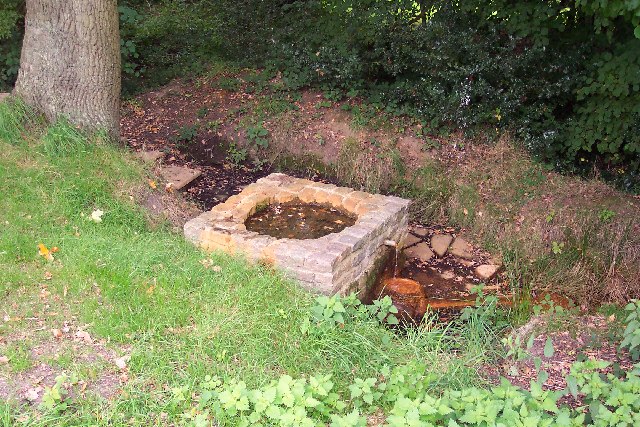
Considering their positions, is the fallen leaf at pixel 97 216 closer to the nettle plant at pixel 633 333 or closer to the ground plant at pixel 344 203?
the ground plant at pixel 344 203

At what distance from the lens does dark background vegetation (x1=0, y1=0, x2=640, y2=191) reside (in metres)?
6.66

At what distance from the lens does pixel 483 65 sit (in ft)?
23.0

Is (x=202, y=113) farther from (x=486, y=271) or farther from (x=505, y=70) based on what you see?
(x=486, y=271)

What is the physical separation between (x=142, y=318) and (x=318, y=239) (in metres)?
1.68

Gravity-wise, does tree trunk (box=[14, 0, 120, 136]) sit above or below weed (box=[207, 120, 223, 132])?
above

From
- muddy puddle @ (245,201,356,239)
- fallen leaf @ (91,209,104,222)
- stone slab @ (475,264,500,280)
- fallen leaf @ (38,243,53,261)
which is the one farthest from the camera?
stone slab @ (475,264,500,280)

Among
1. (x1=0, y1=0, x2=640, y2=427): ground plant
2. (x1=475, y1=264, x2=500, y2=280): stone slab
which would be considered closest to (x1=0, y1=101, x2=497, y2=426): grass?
(x1=0, y1=0, x2=640, y2=427): ground plant

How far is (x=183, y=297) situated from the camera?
444 cm

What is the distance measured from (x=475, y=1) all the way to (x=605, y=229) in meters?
2.86

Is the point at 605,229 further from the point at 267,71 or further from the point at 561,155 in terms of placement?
the point at 267,71

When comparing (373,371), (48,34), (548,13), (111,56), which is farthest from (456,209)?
(48,34)

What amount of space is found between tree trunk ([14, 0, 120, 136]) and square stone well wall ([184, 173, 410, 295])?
1.74 meters

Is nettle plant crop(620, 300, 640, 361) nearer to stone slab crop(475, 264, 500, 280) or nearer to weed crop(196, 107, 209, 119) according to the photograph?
stone slab crop(475, 264, 500, 280)

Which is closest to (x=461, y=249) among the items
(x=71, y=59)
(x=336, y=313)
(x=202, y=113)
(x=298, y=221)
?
(x=298, y=221)
